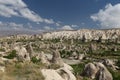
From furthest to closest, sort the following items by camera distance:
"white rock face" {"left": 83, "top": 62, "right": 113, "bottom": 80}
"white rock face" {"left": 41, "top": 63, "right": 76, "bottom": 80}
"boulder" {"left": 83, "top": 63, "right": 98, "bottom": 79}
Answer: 1. "boulder" {"left": 83, "top": 63, "right": 98, "bottom": 79}
2. "white rock face" {"left": 83, "top": 62, "right": 113, "bottom": 80}
3. "white rock face" {"left": 41, "top": 63, "right": 76, "bottom": 80}

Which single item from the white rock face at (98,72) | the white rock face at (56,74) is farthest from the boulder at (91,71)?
the white rock face at (56,74)

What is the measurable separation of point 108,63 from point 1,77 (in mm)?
79439

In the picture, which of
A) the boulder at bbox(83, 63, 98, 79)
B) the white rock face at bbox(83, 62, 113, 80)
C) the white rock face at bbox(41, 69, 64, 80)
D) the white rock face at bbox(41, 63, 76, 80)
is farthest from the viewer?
the boulder at bbox(83, 63, 98, 79)

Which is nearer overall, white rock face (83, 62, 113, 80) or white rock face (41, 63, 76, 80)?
white rock face (41, 63, 76, 80)

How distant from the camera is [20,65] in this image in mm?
33281

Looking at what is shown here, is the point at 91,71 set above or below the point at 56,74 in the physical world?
below

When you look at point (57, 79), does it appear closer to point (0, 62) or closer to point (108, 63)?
point (0, 62)

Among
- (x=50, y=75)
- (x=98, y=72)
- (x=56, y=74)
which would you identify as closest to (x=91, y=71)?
(x=98, y=72)

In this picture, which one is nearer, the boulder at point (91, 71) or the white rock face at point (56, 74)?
the white rock face at point (56, 74)

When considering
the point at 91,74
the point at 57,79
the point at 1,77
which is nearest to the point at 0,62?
the point at 1,77

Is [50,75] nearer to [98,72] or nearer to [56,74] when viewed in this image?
[56,74]

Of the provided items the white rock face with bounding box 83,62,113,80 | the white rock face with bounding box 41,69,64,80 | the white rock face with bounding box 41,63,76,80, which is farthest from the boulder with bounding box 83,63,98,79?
the white rock face with bounding box 41,69,64,80

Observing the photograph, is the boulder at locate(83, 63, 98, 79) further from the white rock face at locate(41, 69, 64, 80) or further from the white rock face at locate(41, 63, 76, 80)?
the white rock face at locate(41, 69, 64, 80)

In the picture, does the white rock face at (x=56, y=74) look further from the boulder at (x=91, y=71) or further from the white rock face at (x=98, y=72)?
the boulder at (x=91, y=71)
